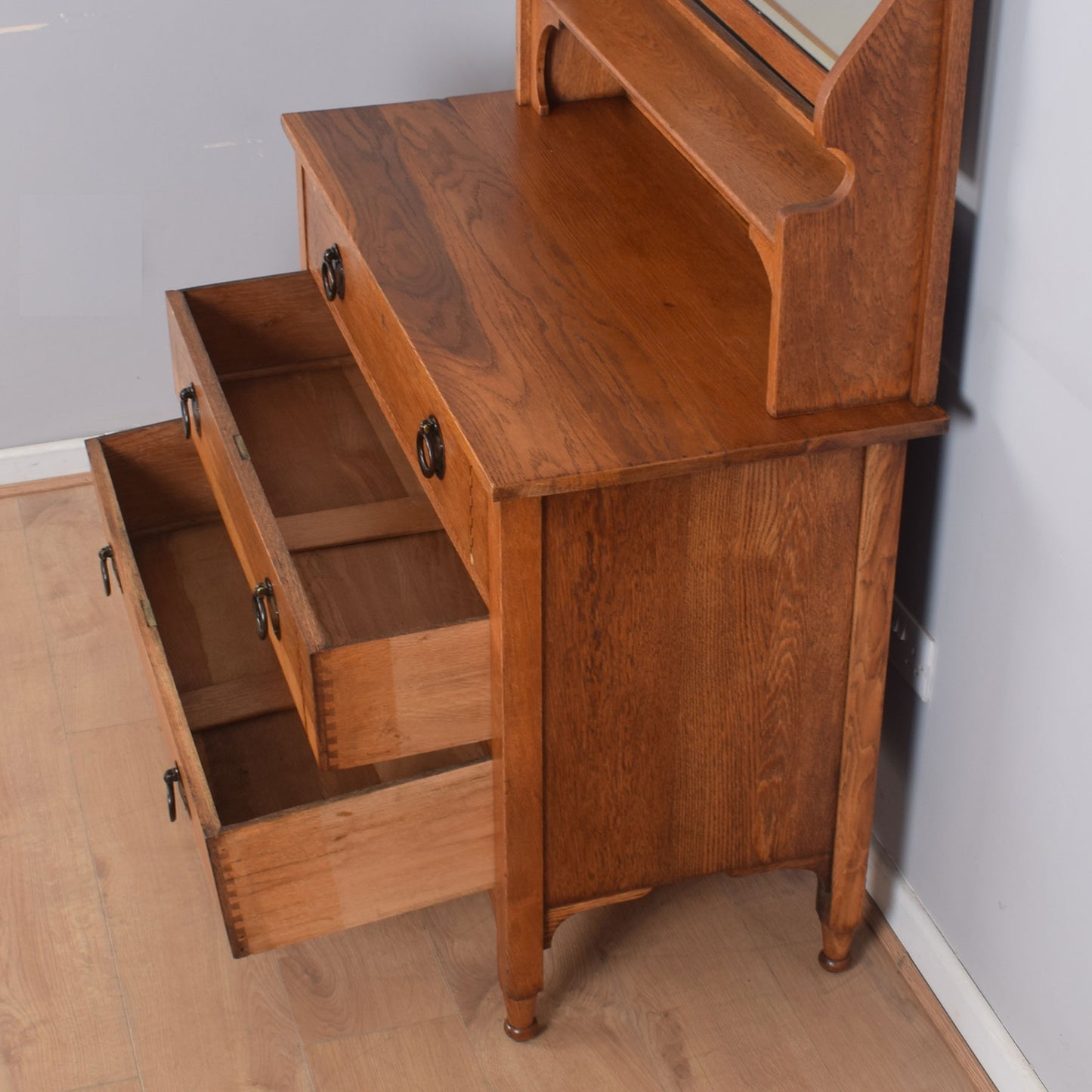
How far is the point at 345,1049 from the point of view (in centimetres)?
155

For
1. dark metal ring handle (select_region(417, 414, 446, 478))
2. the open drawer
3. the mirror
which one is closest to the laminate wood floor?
the open drawer

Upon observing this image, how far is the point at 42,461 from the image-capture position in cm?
243

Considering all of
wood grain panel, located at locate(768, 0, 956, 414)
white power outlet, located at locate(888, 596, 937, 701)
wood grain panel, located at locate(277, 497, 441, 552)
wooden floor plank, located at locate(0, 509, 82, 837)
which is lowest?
wooden floor plank, located at locate(0, 509, 82, 837)

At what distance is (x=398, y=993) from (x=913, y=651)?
679 millimetres

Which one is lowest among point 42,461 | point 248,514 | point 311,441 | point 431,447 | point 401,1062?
point 401,1062

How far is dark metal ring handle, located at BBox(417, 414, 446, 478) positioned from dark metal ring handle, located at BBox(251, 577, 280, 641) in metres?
0.22

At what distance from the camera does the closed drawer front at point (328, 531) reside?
1320 mm

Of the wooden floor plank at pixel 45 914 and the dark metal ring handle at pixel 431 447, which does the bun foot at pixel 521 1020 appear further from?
the dark metal ring handle at pixel 431 447

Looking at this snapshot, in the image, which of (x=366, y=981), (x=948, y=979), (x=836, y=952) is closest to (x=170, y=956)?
(x=366, y=981)

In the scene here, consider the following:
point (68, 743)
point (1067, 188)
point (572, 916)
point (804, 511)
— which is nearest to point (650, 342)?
point (804, 511)

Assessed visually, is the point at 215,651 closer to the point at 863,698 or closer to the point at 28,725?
the point at 28,725

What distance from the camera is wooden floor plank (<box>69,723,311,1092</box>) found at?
5.04 feet

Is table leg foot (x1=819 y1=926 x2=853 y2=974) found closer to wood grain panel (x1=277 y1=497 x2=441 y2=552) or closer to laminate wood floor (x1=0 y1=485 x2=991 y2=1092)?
laminate wood floor (x1=0 y1=485 x2=991 y2=1092)

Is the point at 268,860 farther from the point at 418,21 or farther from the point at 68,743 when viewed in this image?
the point at 418,21
